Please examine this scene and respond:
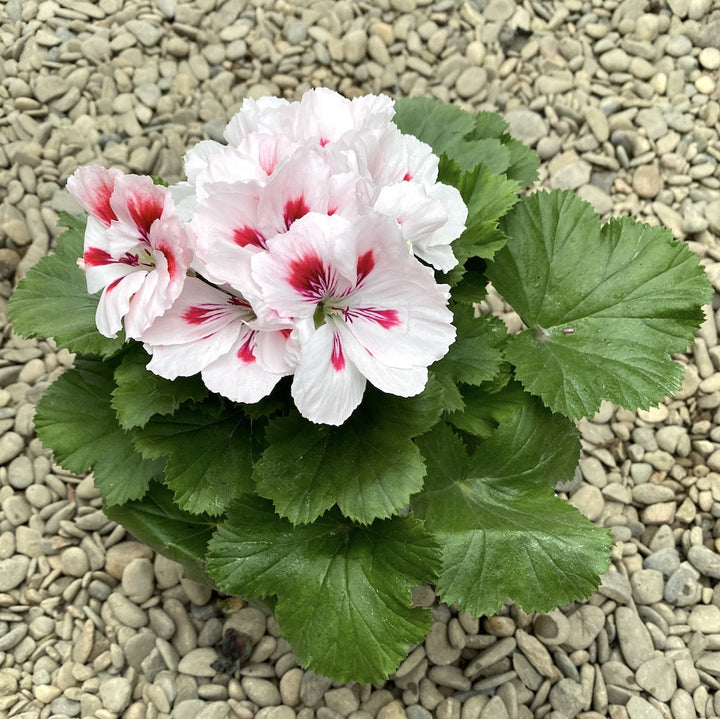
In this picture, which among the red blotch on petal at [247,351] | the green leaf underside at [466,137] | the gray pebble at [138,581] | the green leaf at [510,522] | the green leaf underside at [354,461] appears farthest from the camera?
the gray pebble at [138,581]

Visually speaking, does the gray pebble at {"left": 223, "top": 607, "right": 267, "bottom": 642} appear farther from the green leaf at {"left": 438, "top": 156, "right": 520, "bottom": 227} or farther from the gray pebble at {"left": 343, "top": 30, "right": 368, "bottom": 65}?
the gray pebble at {"left": 343, "top": 30, "right": 368, "bottom": 65}

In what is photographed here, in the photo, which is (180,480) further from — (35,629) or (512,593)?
(35,629)

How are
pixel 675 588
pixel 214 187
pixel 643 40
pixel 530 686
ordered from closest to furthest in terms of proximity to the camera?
pixel 214 187, pixel 530 686, pixel 675 588, pixel 643 40

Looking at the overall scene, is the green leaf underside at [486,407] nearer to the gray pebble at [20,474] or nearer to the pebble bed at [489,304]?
the pebble bed at [489,304]

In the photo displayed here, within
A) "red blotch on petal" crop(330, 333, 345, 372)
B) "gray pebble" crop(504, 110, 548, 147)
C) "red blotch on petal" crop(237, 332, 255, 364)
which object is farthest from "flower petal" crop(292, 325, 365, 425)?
"gray pebble" crop(504, 110, 548, 147)

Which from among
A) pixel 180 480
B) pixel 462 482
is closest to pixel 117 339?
pixel 180 480

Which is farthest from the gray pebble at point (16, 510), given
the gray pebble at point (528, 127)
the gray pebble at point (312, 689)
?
the gray pebble at point (528, 127)

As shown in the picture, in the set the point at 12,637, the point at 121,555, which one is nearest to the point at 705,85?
the point at 121,555
